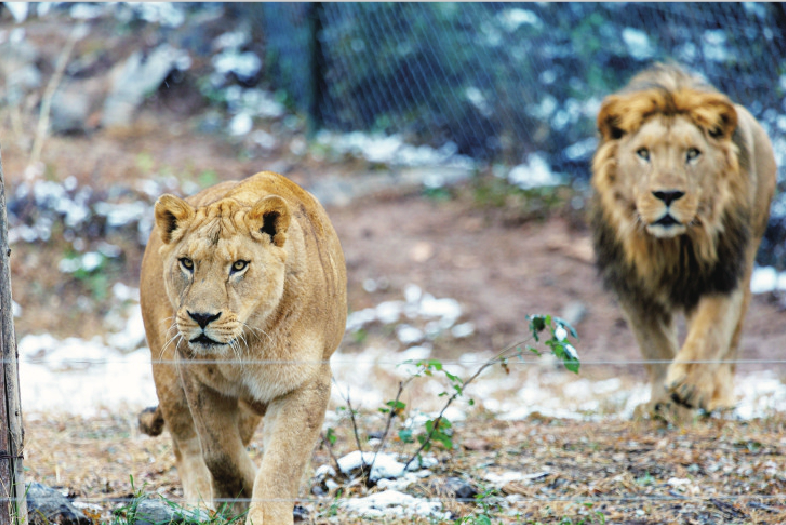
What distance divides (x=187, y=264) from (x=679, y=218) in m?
3.22

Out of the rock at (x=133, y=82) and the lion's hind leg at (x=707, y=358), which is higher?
the rock at (x=133, y=82)

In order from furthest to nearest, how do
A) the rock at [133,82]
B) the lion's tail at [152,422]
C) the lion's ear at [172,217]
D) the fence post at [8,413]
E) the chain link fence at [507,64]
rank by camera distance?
1. the rock at [133,82]
2. the chain link fence at [507,64]
3. the lion's tail at [152,422]
4. the lion's ear at [172,217]
5. the fence post at [8,413]

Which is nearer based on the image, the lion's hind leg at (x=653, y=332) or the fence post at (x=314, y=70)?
the lion's hind leg at (x=653, y=332)

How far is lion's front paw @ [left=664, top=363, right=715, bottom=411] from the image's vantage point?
504 centimetres

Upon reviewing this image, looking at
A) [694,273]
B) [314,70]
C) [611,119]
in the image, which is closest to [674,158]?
[611,119]

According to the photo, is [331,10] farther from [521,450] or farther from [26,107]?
[521,450]

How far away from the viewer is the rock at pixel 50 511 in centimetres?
332

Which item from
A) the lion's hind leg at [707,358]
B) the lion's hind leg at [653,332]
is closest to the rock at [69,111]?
the lion's hind leg at [653,332]

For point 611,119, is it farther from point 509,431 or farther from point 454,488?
point 454,488

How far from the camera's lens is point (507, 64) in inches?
463

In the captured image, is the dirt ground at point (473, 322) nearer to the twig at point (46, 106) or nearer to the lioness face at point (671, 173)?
the twig at point (46, 106)

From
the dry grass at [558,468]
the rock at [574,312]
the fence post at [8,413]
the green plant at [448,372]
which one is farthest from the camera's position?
the rock at [574,312]

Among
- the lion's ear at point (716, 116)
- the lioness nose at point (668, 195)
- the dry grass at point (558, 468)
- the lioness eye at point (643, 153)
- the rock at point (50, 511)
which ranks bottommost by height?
the dry grass at point (558, 468)

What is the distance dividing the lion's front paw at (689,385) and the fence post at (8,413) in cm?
351
